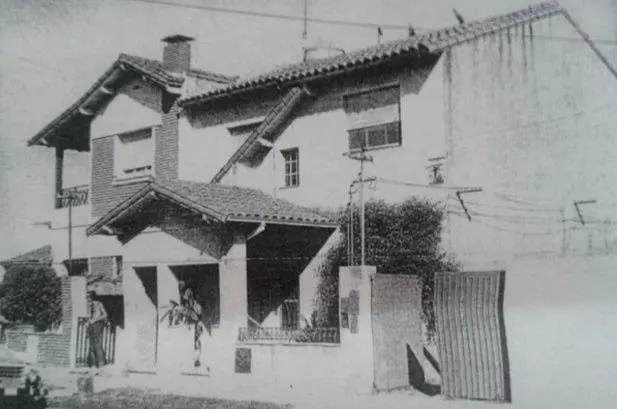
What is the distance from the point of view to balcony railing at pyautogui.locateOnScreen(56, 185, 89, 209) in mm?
13148

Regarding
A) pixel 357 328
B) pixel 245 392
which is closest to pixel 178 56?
pixel 245 392

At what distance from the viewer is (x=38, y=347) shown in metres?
11.7

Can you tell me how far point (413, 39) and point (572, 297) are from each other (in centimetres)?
506

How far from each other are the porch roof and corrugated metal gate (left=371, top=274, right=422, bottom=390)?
7.07ft

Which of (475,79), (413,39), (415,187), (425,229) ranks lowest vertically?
(425,229)

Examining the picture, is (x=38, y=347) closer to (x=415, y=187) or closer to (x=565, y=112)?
(x=415, y=187)

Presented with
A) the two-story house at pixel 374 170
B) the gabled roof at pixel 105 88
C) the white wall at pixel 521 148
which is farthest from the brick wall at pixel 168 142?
the white wall at pixel 521 148

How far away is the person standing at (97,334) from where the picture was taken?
10.6 meters

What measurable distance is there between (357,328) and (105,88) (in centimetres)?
700

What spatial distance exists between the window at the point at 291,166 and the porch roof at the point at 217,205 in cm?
37

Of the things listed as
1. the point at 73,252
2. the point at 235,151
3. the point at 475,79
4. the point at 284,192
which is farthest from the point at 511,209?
the point at 73,252

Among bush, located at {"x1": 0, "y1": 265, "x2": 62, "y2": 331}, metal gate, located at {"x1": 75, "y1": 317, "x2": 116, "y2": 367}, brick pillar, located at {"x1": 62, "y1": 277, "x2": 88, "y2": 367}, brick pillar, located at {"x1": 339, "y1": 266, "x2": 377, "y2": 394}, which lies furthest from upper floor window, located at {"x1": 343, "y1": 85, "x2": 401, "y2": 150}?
bush, located at {"x1": 0, "y1": 265, "x2": 62, "y2": 331}

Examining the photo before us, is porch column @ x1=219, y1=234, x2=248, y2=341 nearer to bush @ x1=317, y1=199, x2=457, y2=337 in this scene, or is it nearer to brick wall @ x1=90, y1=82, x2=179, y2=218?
bush @ x1=317, y1=199, x2=457, y2=337

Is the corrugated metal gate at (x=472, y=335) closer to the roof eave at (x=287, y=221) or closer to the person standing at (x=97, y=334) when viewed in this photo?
the roof eave at (x=287, y=221)
